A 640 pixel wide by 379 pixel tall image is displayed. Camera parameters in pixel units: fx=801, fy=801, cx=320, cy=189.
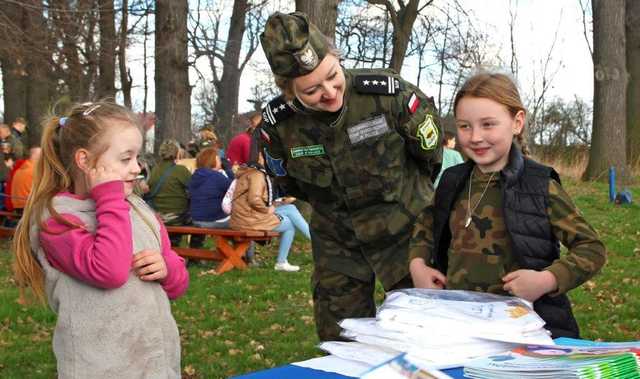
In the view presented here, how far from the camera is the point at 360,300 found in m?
3.37

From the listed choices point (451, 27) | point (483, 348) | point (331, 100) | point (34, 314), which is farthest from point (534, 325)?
point (451, 27)

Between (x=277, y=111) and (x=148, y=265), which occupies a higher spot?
(x=277, y=111)

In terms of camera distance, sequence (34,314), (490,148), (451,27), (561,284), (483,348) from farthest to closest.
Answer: (451,27) → (34,314) → (490,148) → (561,284) → (483,348)

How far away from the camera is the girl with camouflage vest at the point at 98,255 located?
248cm

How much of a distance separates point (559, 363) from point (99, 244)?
4.68 ft

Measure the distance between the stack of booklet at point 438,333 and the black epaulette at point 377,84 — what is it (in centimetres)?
140

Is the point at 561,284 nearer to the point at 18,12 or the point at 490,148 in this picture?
the point at 490,148

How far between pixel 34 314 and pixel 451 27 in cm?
1585

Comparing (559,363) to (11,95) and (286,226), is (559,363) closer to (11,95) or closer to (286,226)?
(286,226)

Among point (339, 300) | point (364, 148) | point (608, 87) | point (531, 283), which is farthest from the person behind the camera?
point (608, 87)

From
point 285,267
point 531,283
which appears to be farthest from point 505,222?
point 285,267

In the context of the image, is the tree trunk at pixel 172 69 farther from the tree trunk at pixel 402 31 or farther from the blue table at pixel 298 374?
the blue table at pixel 298 374

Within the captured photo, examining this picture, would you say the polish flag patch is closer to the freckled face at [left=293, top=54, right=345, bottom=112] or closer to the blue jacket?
the freckled face at [left=293, top=54, right=345, bottom=112]

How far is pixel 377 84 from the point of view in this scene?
3213 millimetres
